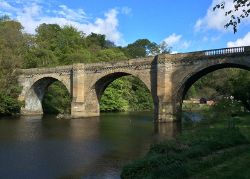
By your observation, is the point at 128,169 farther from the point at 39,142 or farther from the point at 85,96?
the point at 85,96

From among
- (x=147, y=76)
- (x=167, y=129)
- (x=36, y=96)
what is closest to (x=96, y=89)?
(x=147, y=76)

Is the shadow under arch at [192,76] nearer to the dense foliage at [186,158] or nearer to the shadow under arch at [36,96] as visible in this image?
the dense foliage at [186,158]

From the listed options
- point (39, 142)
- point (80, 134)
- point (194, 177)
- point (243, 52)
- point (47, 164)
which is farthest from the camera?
point (243, 52)

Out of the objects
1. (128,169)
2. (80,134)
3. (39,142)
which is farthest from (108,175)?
(80,134)

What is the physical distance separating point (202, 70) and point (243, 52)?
5.12 m

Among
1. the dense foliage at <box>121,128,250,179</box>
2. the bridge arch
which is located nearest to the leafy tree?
the bridge arch

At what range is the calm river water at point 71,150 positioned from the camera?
1900cm

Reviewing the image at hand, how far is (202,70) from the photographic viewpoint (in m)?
41.8

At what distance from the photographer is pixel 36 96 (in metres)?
64.8

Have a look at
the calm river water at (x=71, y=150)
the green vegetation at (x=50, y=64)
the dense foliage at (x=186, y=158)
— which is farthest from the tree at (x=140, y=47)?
the dense foliage at (x=186, y=158)

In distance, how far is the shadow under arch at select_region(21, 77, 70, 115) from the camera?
62.3m

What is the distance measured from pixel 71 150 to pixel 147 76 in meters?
22.9

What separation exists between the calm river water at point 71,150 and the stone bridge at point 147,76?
567 cm

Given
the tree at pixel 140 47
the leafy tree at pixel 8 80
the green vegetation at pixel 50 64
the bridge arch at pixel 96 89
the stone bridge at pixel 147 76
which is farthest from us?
the tree at pixel 140 47
